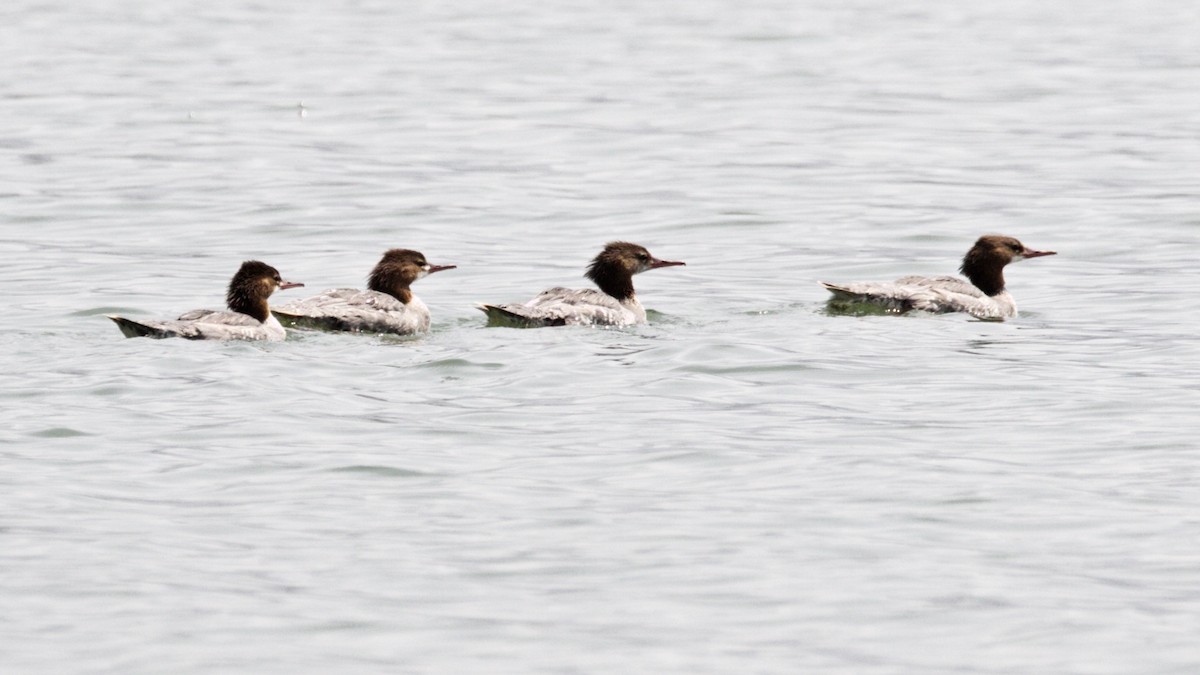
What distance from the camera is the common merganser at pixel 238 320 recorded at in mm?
15984

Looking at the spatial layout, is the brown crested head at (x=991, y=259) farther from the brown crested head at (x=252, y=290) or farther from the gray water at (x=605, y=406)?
the brown crested head at (x=252, y=290)

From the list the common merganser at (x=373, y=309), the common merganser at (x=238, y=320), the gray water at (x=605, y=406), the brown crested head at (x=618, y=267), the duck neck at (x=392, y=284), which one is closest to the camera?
the gray water at (x=605, y=406)

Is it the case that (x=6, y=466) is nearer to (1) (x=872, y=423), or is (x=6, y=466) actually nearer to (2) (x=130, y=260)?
(1) (x=872, y=423)

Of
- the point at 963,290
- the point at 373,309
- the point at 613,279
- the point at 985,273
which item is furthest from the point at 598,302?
the point at 985,273

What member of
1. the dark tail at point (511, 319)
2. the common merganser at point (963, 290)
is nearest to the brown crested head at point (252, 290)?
the dark tail at point (511, 319)

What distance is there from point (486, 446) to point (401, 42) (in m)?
33.5

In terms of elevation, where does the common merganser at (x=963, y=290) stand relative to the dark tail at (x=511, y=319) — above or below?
above

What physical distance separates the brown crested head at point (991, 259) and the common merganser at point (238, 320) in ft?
21.0

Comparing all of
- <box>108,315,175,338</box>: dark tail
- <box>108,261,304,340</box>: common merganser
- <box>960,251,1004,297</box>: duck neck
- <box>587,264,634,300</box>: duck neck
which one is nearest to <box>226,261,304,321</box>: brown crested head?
<box>108,261,304,340</box>: common merganser

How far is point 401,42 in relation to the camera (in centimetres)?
4531

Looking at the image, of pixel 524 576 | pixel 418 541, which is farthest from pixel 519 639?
pixel 418 541

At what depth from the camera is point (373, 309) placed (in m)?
17.3

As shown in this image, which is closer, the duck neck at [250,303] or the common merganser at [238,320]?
the common merganser at [238,320]

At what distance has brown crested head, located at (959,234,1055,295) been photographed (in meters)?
19.2
